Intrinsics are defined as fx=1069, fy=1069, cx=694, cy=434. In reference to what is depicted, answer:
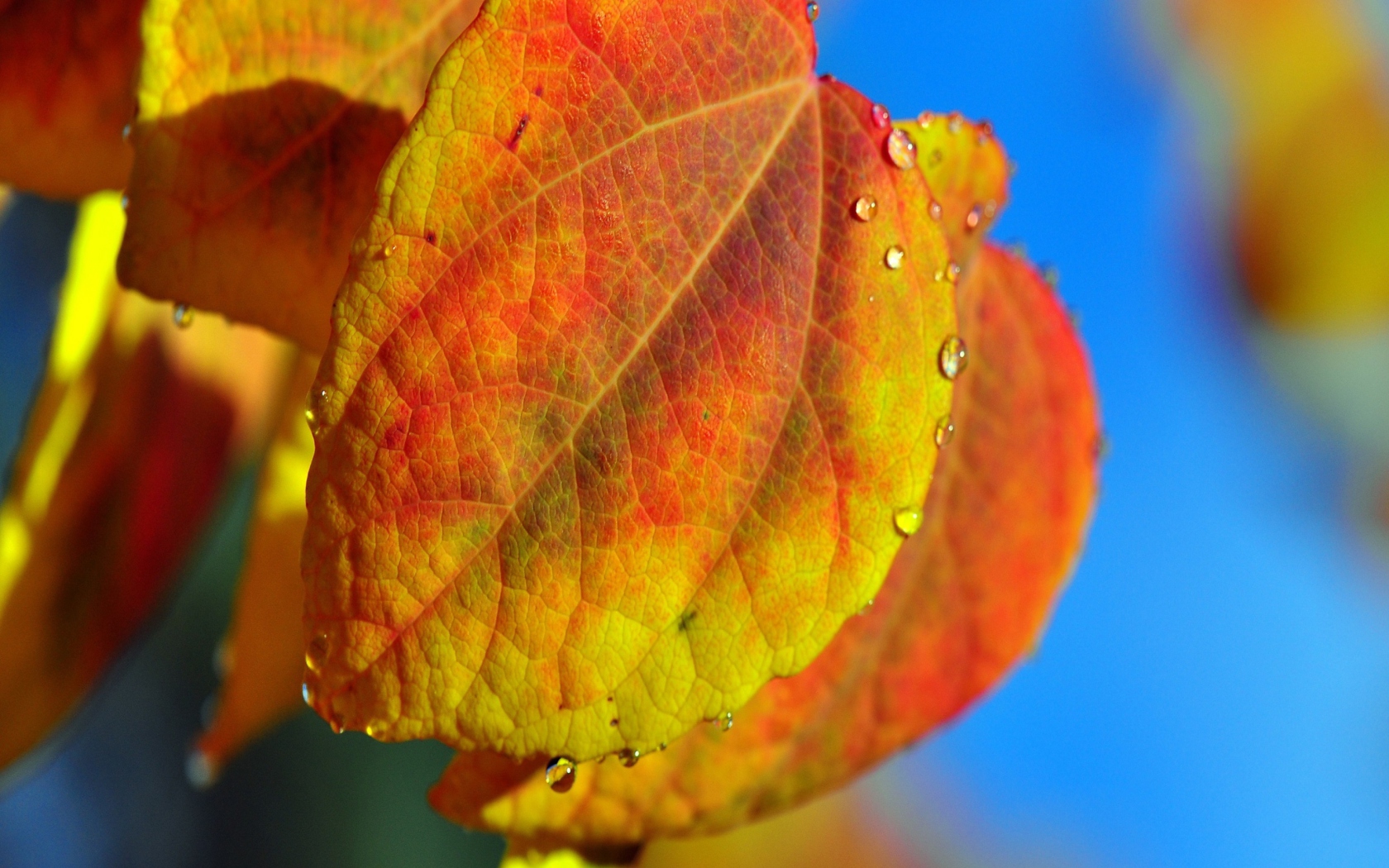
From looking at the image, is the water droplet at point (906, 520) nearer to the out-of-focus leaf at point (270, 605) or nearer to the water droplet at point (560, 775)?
the water droplet at point (560, 775)

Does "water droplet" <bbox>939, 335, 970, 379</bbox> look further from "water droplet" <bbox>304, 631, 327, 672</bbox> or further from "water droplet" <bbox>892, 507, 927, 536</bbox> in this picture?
"water droplet" <bbox>304, 631, 327, 672</bbox>

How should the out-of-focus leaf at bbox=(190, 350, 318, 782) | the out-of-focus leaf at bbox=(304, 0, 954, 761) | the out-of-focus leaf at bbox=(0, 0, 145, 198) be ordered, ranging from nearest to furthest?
the out-of-focus leaf at bbox=(304, 0, 954, 761), the out-of-focus leaf at bbox=(0, 0, 145, 198), the out-of-focus leaf at bbox=(190, 350, 318, 782)


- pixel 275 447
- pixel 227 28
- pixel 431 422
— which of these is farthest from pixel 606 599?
pixel 275 447

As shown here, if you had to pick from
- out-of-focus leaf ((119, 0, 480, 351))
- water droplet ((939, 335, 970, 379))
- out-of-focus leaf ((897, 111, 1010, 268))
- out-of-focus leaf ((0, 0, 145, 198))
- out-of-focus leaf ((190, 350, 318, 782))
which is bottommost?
out-of-focus leaf ((190, 350, 318, 782))

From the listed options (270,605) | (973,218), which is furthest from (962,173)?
(270,605)

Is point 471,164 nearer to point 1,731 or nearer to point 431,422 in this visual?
point 431,422

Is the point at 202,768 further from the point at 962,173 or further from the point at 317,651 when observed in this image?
the point at 962,173

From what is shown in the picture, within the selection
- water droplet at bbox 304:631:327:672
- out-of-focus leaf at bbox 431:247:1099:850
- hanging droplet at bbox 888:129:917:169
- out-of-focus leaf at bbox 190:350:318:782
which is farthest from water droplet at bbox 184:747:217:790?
hanging droplet at bbox 888:129:917:169
